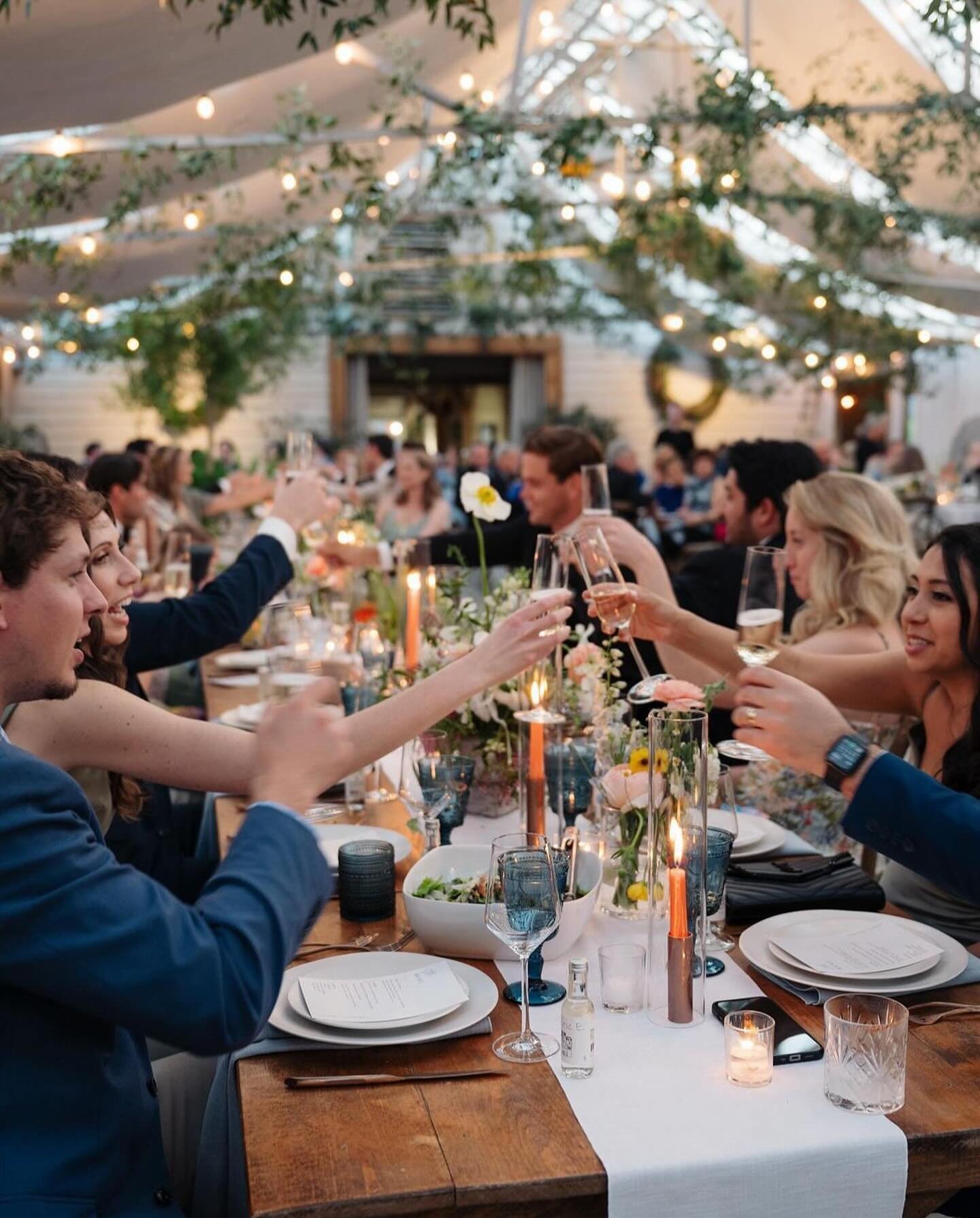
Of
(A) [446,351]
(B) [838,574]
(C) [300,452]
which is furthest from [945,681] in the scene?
(A) [446,351]

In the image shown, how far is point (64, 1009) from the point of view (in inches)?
49.9

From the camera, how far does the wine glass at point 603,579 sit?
2270mm

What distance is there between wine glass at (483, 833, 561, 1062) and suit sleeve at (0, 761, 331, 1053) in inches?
12.1

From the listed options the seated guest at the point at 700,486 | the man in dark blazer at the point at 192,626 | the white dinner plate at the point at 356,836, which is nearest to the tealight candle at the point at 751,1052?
the white dinner plate at the point at 356,836

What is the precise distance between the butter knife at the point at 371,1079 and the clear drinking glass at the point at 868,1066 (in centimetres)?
35

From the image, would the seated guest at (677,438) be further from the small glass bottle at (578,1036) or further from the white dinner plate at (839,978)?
the small glass bottle at (578,1036)

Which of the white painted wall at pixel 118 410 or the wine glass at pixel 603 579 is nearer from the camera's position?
the wine glass at pixel 603 579

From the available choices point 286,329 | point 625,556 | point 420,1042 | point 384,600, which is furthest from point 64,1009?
point 286,329

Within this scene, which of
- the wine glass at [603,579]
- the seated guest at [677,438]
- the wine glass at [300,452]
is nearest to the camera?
the wine glass at [603,579]

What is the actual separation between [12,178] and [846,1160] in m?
6.38

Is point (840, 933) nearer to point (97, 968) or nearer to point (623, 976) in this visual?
point (623, 976)

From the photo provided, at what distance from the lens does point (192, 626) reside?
2848mm

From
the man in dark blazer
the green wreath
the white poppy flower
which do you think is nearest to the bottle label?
the man in dark blazer

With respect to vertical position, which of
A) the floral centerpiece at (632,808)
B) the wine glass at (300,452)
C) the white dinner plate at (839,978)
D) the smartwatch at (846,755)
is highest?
the wine glass at (300,452)
